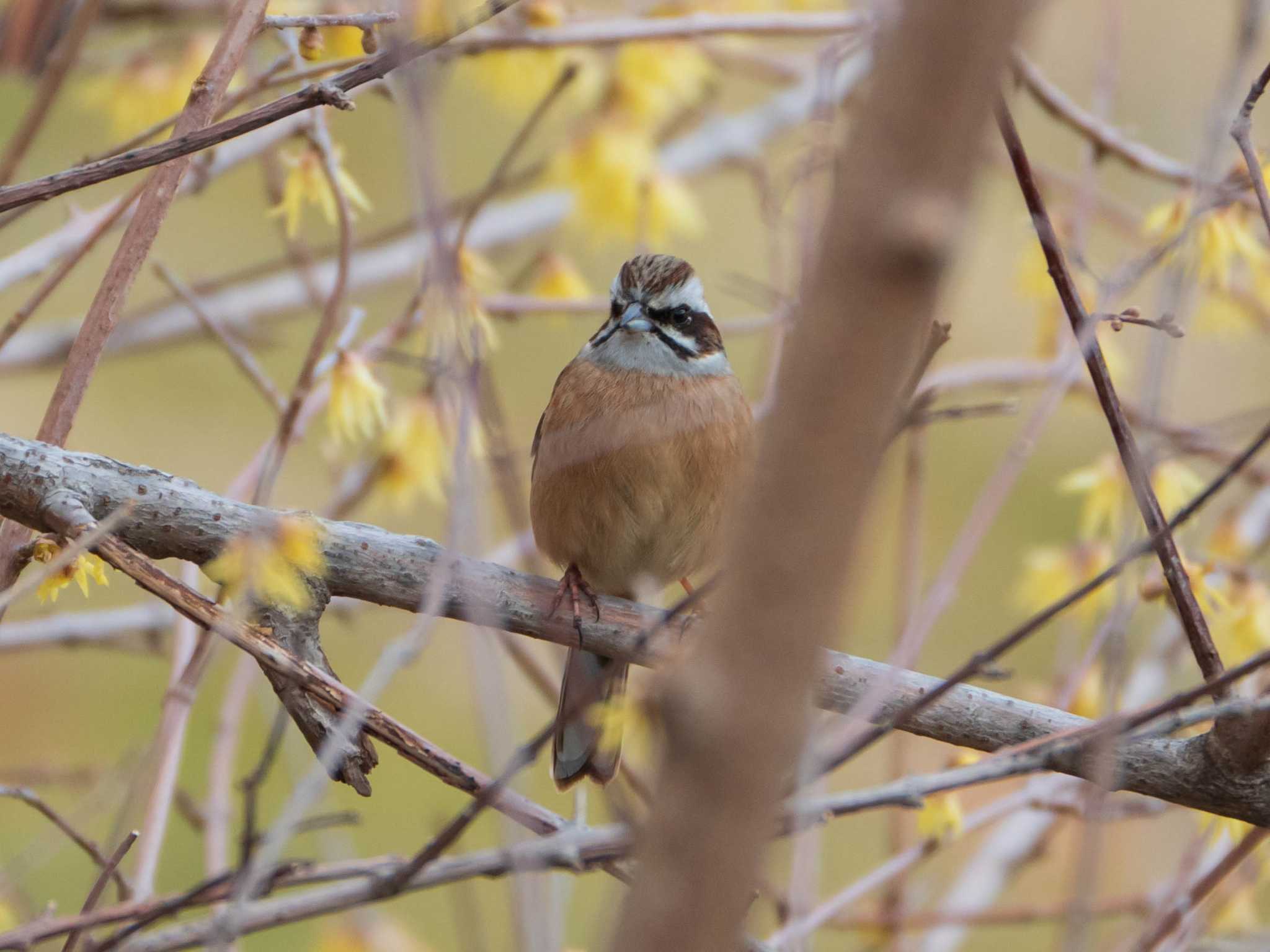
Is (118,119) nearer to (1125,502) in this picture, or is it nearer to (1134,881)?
(1125,502)

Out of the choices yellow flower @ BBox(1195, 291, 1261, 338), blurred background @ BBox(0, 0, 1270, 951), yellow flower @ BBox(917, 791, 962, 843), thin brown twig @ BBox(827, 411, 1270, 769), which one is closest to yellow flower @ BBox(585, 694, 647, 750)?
blurred background @ BBox(0, 0, 1270, 951)

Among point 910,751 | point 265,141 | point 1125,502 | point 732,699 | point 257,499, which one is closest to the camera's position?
point 732,699

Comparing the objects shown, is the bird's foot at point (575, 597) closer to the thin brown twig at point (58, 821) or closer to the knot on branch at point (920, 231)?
the thin brown twig at point (58, 821)

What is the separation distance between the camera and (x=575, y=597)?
291cm

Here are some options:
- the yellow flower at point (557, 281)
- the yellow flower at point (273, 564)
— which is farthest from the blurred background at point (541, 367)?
the yellow flower at point (273, 564)

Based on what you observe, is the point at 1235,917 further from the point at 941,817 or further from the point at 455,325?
the point at 455,325

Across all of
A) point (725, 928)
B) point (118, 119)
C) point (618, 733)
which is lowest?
point (725, 928)

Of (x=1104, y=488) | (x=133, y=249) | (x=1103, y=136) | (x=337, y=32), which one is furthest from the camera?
(x=1103, y=136)

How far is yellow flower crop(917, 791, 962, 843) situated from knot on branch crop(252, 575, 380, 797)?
1401 mm

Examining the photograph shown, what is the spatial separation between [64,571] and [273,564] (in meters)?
0.32

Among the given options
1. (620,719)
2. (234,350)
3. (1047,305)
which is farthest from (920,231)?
(1047,305)

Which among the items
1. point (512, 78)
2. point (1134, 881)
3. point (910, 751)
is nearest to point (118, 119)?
point (512, 78)

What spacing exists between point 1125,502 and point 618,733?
5.65ft

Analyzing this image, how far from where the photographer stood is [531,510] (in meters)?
4.22
